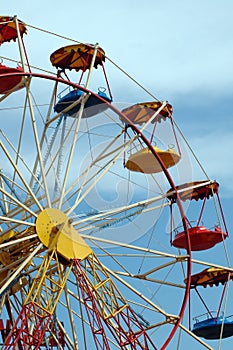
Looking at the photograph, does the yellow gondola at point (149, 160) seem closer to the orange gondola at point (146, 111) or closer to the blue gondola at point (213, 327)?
the orange gondola at point (146, 111)

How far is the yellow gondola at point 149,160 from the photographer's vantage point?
2543cm

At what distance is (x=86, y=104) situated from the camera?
2445cm

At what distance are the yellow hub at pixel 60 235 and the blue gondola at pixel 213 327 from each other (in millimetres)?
7041

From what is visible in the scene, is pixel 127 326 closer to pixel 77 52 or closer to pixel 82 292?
pixel 82 292

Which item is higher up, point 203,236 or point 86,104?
point 86,104

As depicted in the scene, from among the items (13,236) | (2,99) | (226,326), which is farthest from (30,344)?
(226,326)

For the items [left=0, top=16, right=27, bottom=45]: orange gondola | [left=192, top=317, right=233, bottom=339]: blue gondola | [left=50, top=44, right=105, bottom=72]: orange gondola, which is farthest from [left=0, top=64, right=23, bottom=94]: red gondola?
[left=192, top=317, right=233, bottom=339]: blue gondola

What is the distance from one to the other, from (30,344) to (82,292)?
2.12m

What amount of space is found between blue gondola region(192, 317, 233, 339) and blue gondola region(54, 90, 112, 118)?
7.92 metres

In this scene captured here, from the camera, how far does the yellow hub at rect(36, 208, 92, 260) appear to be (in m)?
21.8

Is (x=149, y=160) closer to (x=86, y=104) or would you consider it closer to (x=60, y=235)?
(x=86, y=104)

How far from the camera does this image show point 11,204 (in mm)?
24250

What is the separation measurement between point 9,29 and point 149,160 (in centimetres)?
559

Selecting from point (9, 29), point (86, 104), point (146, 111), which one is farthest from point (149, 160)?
point (9, 29)
